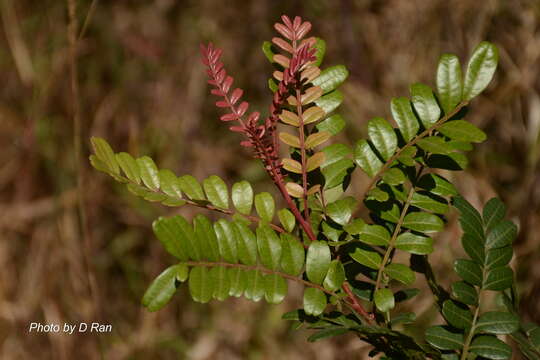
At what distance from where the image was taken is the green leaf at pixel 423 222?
62 centimetres

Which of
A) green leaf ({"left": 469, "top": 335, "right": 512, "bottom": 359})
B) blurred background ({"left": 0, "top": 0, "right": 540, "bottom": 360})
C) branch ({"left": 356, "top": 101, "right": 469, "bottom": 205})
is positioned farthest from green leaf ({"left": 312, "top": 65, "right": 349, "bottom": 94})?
blurred background ({"left": 0, "top": 0, "right": 540, "bottom": 360})

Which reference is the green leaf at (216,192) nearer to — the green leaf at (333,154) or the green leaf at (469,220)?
the green leaf at (333,154)

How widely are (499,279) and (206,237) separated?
0.33m

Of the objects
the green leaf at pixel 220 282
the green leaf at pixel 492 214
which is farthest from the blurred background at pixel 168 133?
the green leaf at pixel 220 282

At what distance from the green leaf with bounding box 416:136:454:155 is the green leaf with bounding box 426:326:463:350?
0.19 meters

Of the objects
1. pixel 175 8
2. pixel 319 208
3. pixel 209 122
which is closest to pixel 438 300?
pixel 319 208

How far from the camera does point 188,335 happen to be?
2074mm

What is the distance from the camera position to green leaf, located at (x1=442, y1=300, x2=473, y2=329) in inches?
24.5

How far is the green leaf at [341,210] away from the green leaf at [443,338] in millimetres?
148

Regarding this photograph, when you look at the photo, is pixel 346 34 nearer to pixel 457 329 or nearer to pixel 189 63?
pixel 189 63

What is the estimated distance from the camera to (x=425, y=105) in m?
0.62

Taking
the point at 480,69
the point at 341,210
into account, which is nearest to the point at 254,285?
the point at 341,210

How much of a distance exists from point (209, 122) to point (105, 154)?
184cm

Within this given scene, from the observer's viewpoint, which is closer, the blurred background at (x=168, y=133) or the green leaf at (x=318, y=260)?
the green leaf at (x=318, y=260)
